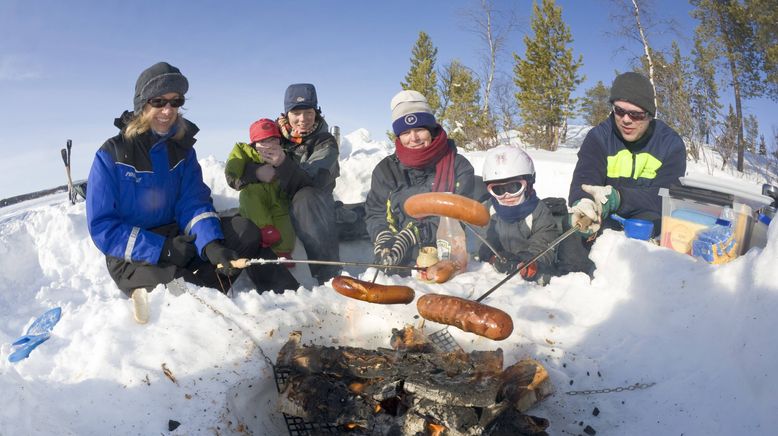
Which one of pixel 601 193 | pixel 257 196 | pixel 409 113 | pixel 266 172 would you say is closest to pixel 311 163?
pixel 266 172

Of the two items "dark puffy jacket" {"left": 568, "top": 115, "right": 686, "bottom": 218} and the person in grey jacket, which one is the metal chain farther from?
the person in grey jacket

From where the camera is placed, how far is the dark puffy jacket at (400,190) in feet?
14.8

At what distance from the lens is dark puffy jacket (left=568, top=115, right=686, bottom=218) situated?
14.0 feet

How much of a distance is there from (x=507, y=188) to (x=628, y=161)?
1.35 m

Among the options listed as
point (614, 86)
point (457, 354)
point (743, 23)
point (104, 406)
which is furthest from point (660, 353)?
point (743, 23)

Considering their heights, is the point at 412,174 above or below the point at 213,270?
above

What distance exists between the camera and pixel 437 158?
14.8ft

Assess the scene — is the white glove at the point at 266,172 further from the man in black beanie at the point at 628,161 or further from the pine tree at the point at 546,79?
the pine tree at the point at 546,79

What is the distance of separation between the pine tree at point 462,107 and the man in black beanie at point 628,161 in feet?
63.8

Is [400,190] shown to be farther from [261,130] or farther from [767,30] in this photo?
[767,30]

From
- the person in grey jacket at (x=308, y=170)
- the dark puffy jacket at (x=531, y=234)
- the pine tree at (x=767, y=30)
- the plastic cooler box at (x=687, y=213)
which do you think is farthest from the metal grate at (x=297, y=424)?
the pine tree at (x=767, y=30)

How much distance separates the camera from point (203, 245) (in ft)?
11.5

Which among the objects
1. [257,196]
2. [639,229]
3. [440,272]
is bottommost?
[440,272]

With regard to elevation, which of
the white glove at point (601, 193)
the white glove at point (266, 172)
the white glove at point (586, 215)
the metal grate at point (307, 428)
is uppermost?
the white glove at point (266, 172)
